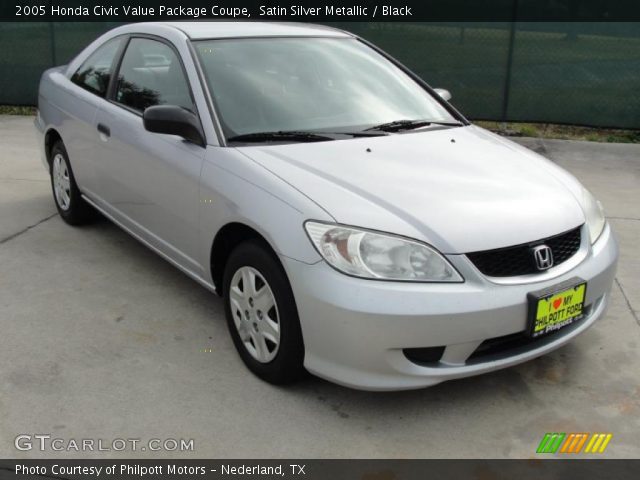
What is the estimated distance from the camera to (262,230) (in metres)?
3.02

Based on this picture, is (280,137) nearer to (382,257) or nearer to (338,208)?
(338,208)

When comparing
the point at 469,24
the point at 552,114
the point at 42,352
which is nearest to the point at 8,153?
the point at 42,352

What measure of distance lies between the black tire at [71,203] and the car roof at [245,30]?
1.44m

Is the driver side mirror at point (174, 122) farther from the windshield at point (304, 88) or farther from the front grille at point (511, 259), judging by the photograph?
the front grille at point (511, 259)

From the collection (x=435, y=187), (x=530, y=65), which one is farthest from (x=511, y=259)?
(x=530, y=65)

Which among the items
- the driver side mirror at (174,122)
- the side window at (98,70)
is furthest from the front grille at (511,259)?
the side window at (98,70)

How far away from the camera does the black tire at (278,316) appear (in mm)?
2945

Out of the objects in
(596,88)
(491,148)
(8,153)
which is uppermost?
(491,148)

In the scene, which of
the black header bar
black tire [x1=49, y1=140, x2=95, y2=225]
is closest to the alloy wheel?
black tire [x1=49, y1=140, x2=95, y2=225]

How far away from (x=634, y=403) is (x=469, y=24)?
657cm

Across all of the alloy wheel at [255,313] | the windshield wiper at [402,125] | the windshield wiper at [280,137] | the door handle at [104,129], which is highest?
the windshield wiper at [280,137]

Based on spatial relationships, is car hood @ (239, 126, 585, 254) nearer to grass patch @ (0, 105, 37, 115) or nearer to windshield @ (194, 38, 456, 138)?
windshield @ (194, 38, 456, 138)
